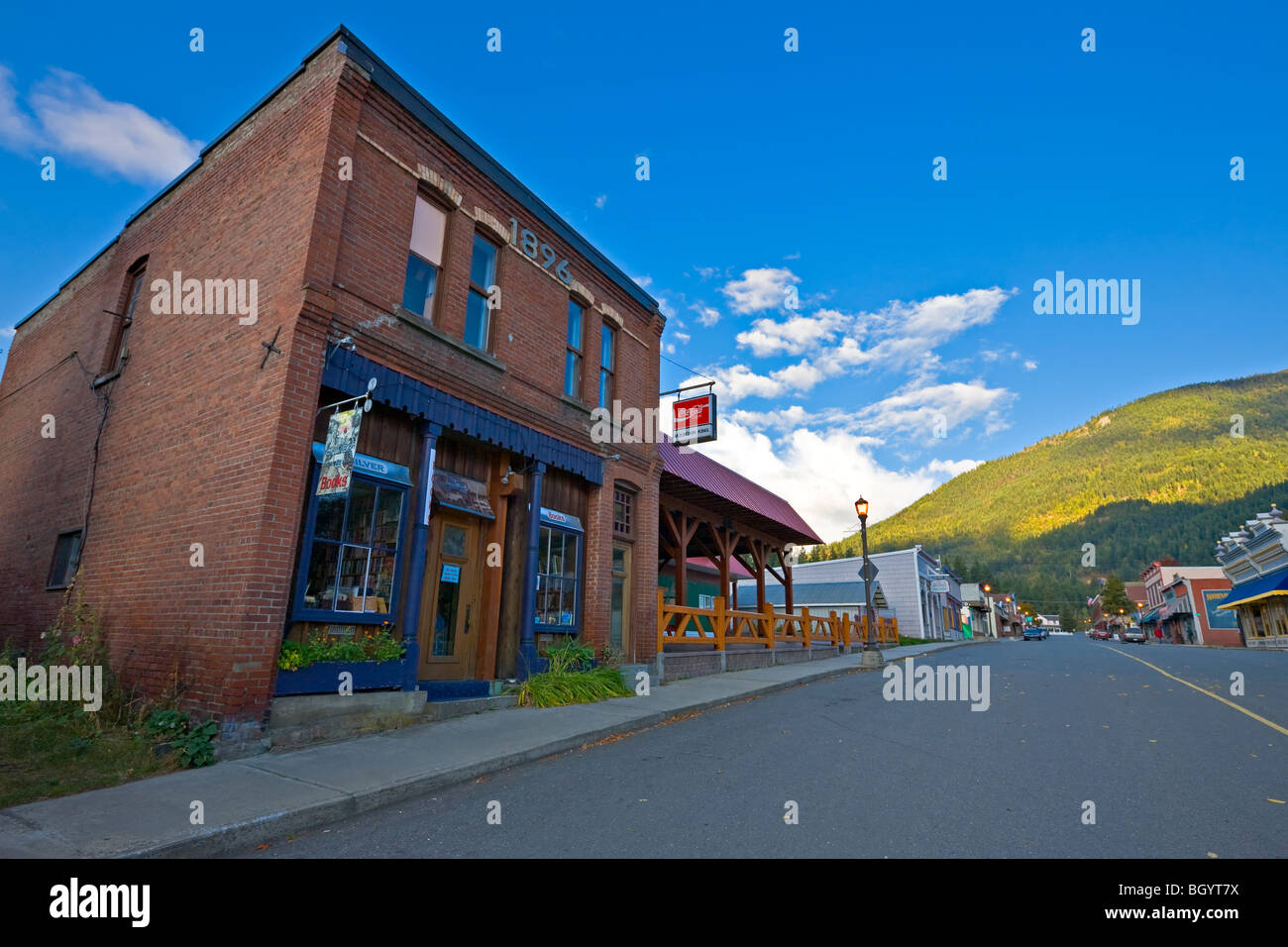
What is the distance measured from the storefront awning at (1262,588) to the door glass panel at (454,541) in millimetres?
44306

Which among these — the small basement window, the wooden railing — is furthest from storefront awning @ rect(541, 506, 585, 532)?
the small basement window

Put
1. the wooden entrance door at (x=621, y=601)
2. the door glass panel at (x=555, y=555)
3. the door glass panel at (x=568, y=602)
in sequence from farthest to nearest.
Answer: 1. the wooden entrance door at (x=621, y=601)
2. the door glass panel at (x=568, y=602)
3. the door glass panel at (x=555, y=555)

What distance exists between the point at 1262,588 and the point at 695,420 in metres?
44.5

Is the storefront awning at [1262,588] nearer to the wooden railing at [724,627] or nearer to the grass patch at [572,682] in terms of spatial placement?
the wooden railing at [724,627]

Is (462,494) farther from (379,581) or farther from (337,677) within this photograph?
(337,677)

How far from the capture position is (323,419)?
790 cm

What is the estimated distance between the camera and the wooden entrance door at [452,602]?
936 centimetres

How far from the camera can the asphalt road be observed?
4.02m

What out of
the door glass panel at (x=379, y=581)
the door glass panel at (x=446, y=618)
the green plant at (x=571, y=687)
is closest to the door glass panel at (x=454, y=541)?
the door glass panel at (x=446, y=618)

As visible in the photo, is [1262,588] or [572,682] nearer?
[572,682]

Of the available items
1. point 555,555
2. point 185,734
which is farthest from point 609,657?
point 185,734

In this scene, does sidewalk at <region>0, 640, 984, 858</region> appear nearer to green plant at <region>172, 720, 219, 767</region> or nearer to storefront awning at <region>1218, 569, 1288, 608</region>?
green plant at <region>172, 720, 219, 767</region>

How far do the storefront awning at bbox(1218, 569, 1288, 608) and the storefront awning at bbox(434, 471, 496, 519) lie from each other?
1733 inches

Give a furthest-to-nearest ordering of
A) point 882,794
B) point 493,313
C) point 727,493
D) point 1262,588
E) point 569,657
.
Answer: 1. point 1262,588
2. point 727,493
3. point 569,657
4. point 493,313
5. point 882,794
